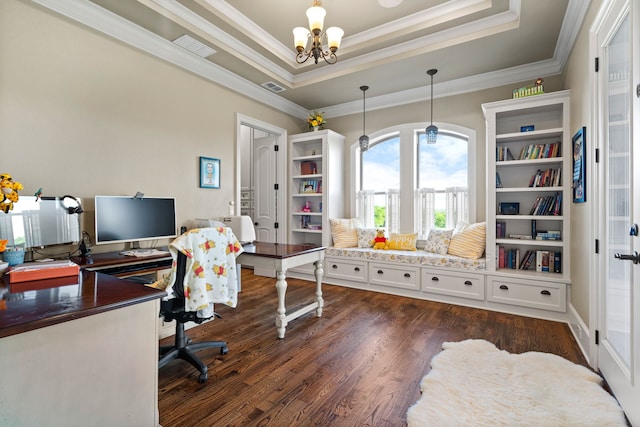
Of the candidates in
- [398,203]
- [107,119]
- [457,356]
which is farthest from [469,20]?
[107,119]

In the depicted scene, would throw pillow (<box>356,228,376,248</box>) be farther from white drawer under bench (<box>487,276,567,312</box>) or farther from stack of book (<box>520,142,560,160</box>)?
stack of book (<box>520,142,560,160</box>)

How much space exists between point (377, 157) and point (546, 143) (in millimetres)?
2180

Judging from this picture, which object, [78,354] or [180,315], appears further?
[180,315]

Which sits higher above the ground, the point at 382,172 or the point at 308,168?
the point at 308,168

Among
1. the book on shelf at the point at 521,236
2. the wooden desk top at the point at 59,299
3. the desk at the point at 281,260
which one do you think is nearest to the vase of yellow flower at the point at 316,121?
the desk at the point at 281,260

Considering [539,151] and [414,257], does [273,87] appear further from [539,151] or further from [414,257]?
[539,151]

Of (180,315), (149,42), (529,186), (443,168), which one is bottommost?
(180,315)

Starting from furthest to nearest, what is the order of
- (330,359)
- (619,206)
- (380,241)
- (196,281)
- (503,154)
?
(380,241), (503,154), (330,359), (196,281), (619,206)

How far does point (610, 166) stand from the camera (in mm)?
1933

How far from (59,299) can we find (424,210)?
4113 mm

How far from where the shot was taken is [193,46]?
324cm

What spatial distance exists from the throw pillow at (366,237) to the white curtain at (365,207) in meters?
0.33

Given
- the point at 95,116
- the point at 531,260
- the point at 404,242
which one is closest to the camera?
the point at 95,116

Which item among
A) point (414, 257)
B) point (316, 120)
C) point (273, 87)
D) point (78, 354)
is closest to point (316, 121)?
point (316, 120)
